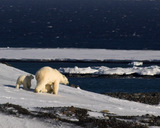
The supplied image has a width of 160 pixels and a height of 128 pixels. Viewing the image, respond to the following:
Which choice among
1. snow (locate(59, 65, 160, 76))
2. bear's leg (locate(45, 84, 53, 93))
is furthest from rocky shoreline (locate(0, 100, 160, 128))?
snow (locate(59, 65, 160, 76))

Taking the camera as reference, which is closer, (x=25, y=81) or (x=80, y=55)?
(x=25, y=81)

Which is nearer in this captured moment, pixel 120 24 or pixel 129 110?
pixel 129 110

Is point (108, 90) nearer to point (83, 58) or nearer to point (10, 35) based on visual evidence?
point (83, 58)

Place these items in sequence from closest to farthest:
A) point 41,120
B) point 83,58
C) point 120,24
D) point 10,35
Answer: point 41,120 < point 83,58 < point 10,35 < point 120,24

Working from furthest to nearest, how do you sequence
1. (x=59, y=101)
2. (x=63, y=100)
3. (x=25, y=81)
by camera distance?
(x=25, y=81)
(x=63, y=100)
(x=59, y=101)

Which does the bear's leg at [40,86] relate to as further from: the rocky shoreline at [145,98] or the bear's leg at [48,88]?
the rocky shoreline at [145,98]

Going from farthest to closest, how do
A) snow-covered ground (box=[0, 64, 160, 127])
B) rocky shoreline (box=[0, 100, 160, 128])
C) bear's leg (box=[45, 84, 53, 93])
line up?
1. bear's leg (box=[45, 84, 53, 93])
2. snow-covered ground (box=[0, 64, 160, 127])
3. rocky shoreline (box=[0, 100, 160, 128])

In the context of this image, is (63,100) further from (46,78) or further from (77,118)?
(77,118)

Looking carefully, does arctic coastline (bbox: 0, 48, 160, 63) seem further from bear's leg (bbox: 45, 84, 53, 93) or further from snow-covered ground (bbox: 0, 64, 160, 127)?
bear's leg (bbox: 45, 84, 53, 93)

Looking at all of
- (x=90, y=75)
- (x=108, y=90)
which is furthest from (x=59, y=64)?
(x=108, y=90)

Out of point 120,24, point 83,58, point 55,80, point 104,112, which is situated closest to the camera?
point 104,112

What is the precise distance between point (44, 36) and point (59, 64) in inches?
1632

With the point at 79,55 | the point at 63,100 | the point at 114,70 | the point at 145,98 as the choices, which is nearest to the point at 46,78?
the point at 63,100

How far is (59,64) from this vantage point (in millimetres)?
48875
